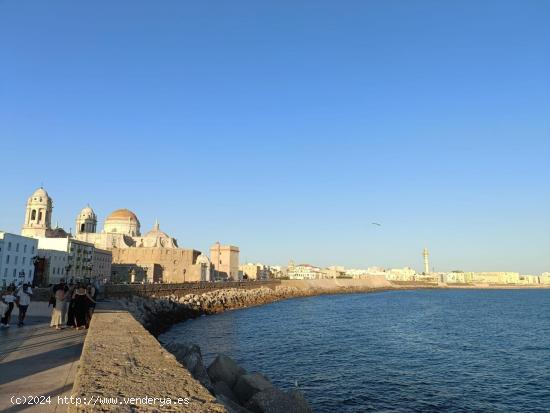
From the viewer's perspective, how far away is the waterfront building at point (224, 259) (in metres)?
99.0

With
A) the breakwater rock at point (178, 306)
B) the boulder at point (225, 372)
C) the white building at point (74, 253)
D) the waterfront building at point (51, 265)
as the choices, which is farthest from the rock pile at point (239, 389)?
the white building at point (74, 253)

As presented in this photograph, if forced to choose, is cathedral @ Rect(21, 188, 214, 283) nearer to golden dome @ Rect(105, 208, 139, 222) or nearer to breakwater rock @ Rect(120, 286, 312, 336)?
golden dome @ Rect(105, 208, 139, 222)

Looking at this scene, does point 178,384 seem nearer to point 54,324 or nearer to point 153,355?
point 153,355

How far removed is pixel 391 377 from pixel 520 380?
620 centimetres

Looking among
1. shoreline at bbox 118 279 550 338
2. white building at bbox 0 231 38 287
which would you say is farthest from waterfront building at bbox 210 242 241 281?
white building at bbox 0 231 38 287

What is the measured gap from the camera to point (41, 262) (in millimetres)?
58312

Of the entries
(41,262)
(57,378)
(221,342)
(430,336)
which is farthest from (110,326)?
(41,262)

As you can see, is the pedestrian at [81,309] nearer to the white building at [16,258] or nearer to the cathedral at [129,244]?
the white building at [16,258]

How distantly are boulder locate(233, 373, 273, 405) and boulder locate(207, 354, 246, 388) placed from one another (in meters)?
0.55

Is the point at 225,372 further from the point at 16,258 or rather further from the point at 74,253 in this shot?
the point at 74,253

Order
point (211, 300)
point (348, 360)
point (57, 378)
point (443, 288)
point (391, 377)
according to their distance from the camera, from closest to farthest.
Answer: point (57, 378), point (391, 377), point (348, 360), point (211, 300), point (443, 288)

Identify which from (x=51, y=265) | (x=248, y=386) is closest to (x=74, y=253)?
(x=51, y=265)

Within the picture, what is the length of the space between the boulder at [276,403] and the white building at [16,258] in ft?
146

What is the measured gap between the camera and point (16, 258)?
51.1 metres
